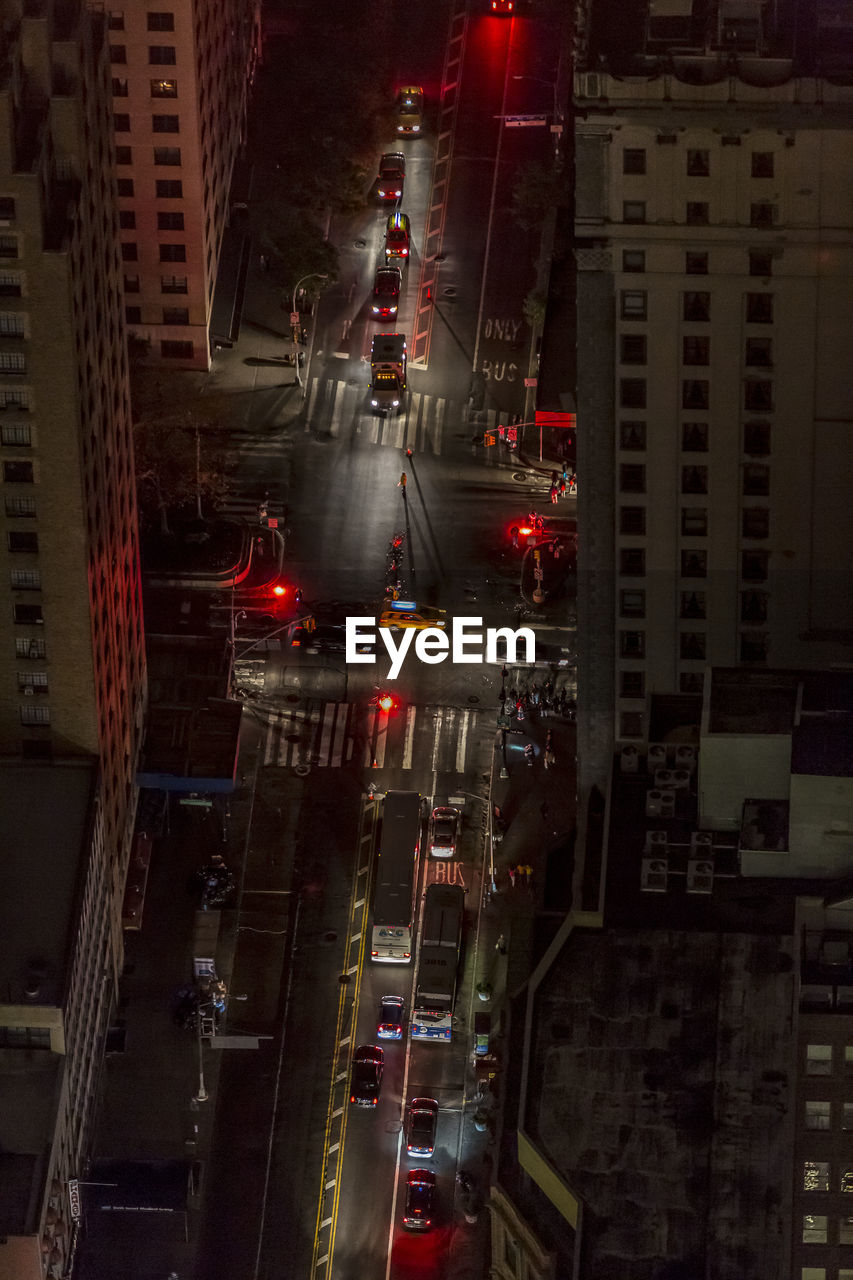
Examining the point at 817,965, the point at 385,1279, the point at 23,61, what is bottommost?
the point at 385,1279

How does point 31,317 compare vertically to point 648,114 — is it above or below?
below

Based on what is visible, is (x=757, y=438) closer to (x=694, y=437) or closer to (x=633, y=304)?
(x=694, y=437)

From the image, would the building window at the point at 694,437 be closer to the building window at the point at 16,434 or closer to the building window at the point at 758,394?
the building window at the point at 758,394

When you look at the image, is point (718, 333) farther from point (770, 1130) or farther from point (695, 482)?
point (770, 1130)

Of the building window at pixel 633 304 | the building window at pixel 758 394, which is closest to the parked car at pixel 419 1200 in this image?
the building window at pixel 758 394

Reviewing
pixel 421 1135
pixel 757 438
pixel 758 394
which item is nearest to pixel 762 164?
pixel 758 394

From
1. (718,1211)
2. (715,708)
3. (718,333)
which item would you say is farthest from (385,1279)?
(718,333)

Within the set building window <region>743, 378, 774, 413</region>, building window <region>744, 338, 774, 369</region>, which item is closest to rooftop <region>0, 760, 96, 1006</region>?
building window <region>743, 378, 774, 413</region>
